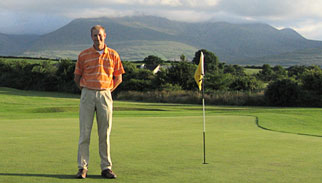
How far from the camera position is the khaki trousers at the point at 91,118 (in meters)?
6.88

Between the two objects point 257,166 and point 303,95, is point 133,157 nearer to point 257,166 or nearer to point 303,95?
point 257,166

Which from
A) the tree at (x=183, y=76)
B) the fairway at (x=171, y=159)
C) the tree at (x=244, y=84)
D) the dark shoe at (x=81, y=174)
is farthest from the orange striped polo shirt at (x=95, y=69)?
the tree at (x=244, y=84)

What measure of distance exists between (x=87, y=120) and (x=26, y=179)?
1.30 meters

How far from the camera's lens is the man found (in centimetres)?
688

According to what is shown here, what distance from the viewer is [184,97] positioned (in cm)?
5316

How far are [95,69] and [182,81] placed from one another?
185 feet

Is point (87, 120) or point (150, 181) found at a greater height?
point (87, 120)

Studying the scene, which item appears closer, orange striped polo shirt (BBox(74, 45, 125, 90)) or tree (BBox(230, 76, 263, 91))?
orange striped polo shirt (BBox(74, 45, 125, 90))

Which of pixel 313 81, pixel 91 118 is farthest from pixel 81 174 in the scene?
pixel 313 81

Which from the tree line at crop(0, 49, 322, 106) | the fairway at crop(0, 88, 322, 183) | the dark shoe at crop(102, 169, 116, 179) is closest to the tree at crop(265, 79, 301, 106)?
the tree line at crop(0, 49, 322, 106)

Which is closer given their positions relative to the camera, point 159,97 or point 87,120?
point 87,120

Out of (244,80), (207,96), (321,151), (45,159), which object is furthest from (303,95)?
(45,159)

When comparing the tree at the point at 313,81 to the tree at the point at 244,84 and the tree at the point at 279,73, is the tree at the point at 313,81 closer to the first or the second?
the tree at the point at 244,84

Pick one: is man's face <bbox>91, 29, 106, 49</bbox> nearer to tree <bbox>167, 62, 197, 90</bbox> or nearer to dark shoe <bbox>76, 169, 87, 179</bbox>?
dark shoe <bbox>76, 169, 87, 179</bbox>
